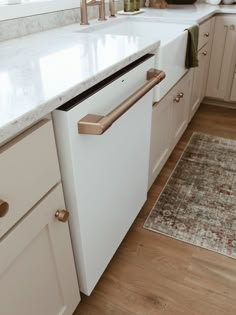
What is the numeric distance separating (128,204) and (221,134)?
1.40 meters

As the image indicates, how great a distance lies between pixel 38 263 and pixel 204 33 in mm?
1984

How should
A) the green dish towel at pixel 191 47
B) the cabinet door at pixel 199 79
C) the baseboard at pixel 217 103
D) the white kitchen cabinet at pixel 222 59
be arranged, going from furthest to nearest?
the baseboard at pixel 217 103 → the white kitchen cabinet at pixel 222 59 → the cabinet door at pixel 199 79 → the green dish towel at pixel 191 47

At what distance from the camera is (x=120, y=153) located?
3.20ft

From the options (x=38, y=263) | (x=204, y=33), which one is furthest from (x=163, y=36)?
(x=38, y=263)

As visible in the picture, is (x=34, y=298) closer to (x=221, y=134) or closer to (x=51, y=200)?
(x=51, y=200)

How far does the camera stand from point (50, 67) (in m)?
0.78

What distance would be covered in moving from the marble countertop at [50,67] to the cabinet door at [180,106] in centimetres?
57

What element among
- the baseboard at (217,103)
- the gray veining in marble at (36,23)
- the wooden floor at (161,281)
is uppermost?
the gray veining in marble at (36,23)

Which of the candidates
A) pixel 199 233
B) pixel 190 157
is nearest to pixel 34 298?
pixel 199 233

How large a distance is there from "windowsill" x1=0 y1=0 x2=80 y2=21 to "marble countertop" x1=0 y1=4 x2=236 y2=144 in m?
0.10

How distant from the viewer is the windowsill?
3.70ft

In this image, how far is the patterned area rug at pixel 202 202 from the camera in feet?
4.53

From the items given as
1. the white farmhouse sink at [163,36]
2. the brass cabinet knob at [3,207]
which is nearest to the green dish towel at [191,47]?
the white farmhouse sink at [163,36]

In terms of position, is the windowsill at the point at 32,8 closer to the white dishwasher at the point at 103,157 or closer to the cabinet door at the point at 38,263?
the white dishwasher at the point at 103,157
